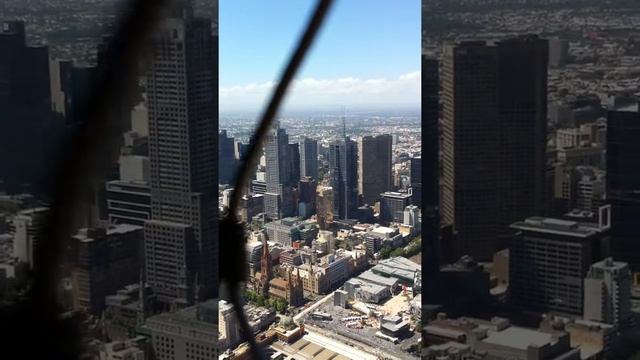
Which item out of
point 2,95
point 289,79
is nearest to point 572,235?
point 2,95

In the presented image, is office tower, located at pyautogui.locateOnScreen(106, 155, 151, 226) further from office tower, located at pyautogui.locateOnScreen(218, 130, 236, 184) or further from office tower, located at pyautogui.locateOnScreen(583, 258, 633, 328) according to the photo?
office tower, located at pyautogui.locateOnScreen(583, 258, 633, 328)

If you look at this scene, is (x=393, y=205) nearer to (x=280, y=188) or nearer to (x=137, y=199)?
(x=280, y=188)

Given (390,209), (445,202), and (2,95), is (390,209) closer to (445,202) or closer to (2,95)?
(445,202)

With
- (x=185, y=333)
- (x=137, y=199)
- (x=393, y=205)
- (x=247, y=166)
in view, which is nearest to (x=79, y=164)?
(x=247, y=166)

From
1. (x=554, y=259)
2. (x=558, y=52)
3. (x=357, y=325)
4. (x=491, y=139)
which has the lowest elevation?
(x=357, y=325)

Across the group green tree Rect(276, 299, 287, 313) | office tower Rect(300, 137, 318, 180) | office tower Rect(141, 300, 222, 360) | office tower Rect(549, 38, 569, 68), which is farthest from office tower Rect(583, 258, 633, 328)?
office tower Rect(300, 137, 318, 180)

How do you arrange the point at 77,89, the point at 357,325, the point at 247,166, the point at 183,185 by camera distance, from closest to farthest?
the point at 247,166 → the point at 77,89 → the point at 183,185 → the point at 357,325

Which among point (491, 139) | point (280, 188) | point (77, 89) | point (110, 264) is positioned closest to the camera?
point (77, 89)
